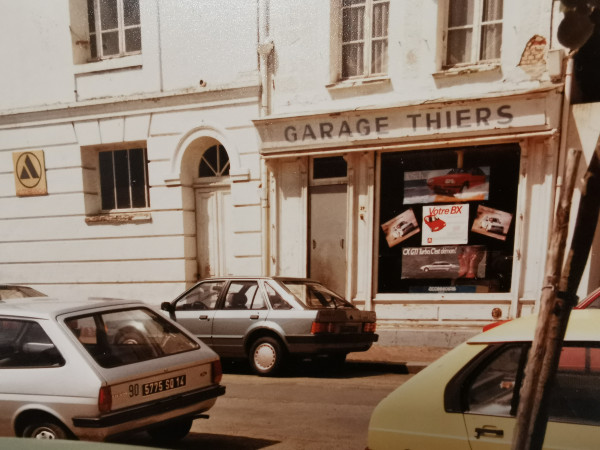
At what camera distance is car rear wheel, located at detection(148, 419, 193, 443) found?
13.9ft

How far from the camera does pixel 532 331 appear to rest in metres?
2.30

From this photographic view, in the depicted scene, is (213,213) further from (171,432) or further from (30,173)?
(171,432)

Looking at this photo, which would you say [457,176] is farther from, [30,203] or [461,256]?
[30,203]

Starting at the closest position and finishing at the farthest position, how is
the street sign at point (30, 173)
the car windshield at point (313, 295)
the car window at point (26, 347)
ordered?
the car window at point (26, 347) → the car windshield at point (313, 295) → the street sign at point (30, 173)

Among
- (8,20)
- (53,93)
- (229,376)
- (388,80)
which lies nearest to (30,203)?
(53,93)

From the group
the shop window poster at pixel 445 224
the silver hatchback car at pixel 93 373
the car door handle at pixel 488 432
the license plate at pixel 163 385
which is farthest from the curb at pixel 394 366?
the car door handle at pixel 488 432

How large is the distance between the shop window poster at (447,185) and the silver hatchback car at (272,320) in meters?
3.10

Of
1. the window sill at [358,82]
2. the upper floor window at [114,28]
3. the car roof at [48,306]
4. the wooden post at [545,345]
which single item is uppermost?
the upper floor window at [114,28]

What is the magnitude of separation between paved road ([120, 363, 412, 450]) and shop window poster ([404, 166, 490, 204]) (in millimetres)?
3553

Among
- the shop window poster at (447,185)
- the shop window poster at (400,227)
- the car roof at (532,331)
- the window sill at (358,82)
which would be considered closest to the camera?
the car roof at (532,331)

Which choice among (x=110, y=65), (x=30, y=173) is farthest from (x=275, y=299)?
(x=30, y=173)

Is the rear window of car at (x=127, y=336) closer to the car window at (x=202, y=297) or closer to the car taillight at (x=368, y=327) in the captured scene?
the car window at (x=202, y=297)

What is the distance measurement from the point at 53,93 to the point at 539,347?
12.3m

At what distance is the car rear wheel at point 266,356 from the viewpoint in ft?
21.6
